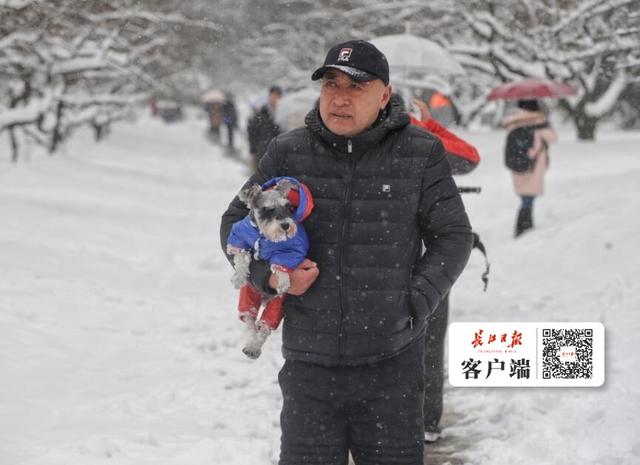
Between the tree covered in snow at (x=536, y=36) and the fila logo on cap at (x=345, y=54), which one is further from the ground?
the tree covered in snow at (x=536, y=36)

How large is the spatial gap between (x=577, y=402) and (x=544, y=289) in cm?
352

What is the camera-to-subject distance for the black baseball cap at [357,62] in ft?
9.48

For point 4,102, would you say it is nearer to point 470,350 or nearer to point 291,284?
point 470,350

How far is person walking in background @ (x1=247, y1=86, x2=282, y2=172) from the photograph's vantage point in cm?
1112

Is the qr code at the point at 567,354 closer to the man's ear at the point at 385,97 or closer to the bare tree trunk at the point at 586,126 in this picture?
the man's ear at the point at 385,97

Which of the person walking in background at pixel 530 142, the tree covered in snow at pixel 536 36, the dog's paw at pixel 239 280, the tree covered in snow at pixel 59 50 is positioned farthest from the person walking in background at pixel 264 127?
the dog's paw at pixel 239 280

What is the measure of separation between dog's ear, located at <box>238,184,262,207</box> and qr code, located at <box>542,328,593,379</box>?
2915 mm

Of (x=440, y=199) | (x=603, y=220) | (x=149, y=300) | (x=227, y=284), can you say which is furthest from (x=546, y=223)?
(x=440, y=199)

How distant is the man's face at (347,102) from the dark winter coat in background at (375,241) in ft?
0.14

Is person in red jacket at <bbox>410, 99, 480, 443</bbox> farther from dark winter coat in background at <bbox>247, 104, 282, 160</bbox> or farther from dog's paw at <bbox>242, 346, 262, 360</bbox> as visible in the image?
dark winter coat in background at <bbox>247, 104, 282, 160</bbox>

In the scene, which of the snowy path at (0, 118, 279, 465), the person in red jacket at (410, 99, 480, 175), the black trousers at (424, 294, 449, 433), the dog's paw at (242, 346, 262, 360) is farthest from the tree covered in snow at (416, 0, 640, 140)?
the dog's paw at (242, 346, 262, 360)

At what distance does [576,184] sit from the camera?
1398 cm

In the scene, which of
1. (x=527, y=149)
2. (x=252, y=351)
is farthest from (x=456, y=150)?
(x=527, y=149)

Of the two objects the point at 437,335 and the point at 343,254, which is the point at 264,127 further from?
the point at 343,254
